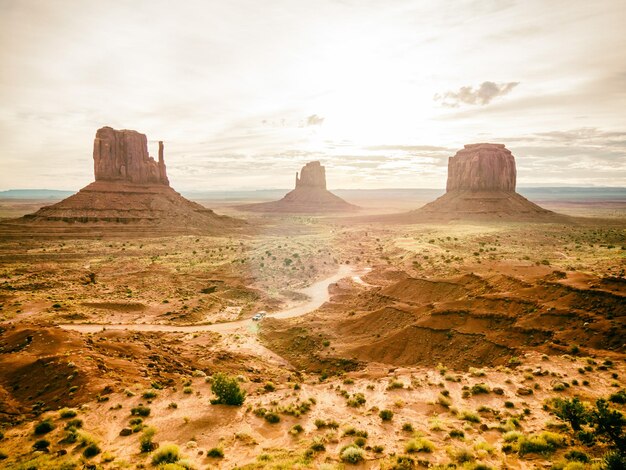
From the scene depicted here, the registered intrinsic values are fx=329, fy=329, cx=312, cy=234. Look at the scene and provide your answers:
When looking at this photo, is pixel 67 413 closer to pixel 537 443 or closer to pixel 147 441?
pixel 147 441

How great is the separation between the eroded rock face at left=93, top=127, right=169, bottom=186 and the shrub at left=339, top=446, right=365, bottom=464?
123 meters

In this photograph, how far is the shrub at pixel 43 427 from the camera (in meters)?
13.2

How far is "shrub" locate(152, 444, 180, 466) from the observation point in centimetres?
1176

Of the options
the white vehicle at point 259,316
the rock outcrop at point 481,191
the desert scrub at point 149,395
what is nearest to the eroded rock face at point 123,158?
the white vehicle at point 259,316

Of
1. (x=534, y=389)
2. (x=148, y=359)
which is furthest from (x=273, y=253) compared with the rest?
(x=534, y=389)

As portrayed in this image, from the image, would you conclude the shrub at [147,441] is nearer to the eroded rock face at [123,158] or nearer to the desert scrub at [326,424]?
the desert scrub at [326,424]

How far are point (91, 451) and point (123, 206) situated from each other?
339 feet

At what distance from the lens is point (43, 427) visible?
13.3 meters

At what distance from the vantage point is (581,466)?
29.8ft

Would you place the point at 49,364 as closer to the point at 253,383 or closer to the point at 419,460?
the point at 253,383

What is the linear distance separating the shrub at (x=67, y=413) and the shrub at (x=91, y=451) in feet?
10.4

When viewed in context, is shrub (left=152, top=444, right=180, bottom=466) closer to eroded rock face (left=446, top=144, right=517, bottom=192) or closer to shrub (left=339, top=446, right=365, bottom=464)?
shrub (left=339, top=446, right=365, bottom=464)

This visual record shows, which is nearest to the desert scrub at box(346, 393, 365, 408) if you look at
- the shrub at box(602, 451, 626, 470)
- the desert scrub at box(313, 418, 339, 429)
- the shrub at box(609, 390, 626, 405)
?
the desert scrub at box(313, 418, 339, 429)

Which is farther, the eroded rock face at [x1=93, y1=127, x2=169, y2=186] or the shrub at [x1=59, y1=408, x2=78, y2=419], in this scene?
the eroded rock face at [x1=93, y1=127, x2=169, y2=186]
